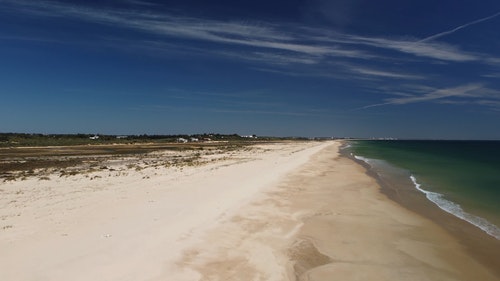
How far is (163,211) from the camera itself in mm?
14031

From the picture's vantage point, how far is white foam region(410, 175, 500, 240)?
1391 cm

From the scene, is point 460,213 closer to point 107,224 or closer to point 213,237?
point 213,237

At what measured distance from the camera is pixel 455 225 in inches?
572

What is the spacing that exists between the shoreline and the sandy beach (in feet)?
1.17

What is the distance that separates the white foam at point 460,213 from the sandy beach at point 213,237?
Result: 1630 mm

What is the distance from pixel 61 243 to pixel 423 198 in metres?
17.4

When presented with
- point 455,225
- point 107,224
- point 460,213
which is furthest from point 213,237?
point 460,213

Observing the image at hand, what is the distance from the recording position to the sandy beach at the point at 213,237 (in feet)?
28.9

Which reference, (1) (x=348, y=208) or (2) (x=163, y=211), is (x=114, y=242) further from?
(1) (x=348, y=208)

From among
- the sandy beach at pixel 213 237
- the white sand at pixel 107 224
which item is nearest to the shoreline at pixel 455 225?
the sandy beach at pixel 213 237

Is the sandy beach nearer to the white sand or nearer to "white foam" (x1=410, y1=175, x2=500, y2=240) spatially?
the white sand

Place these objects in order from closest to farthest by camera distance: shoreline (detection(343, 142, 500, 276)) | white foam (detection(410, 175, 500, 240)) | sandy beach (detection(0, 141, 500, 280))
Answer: sandy beach (detection(0, 141, 500, 280))
shoreline (detection(343, 142, 500, 276))
white foam (detection(410, 175, 500, 240))

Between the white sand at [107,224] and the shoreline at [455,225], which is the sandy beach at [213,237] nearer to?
the white sand at [107,224]

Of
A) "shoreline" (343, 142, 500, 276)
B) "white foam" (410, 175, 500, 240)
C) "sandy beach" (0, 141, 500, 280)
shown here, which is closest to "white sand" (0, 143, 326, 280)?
"sandy beach" (0, 141, 500, 280)
